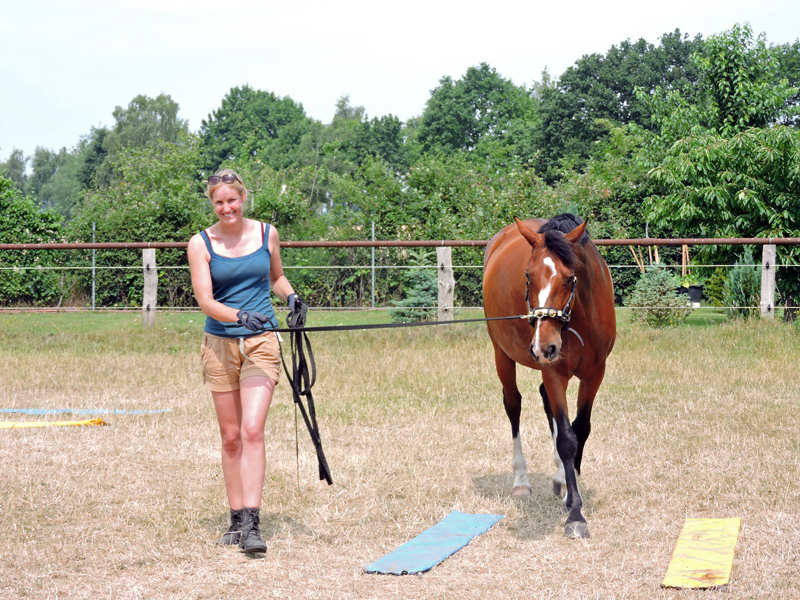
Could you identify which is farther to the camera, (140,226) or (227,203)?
(140,226)

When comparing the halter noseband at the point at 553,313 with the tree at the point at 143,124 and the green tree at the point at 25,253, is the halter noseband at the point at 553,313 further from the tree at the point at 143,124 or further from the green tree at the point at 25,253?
the tree at the point at 143,124

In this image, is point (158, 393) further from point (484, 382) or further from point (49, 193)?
point (49, 193)

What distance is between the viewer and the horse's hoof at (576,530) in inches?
166

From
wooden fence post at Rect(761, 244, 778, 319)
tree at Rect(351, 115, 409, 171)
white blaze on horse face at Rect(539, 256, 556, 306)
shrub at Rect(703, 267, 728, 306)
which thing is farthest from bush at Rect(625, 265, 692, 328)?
tree at Rect(351, 115, 409, 171)

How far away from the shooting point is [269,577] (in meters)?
3.62

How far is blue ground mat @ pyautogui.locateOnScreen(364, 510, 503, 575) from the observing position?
371cm

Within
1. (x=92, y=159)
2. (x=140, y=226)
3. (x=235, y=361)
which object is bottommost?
(x=235, y=361)

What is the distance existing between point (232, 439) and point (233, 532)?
0.47 m

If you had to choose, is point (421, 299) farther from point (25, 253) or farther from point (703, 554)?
point (703, 554)

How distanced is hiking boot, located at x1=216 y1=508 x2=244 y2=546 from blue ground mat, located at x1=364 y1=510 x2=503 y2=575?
2.60 ft

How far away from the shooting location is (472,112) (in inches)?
2290

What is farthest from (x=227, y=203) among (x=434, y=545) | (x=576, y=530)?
(x=576, y=530)

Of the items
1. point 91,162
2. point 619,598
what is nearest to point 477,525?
point 619,598

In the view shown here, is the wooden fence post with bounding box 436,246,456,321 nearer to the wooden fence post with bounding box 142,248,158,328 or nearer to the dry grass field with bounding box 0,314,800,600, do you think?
the dry grass field with bounding box 0,314,800,600
